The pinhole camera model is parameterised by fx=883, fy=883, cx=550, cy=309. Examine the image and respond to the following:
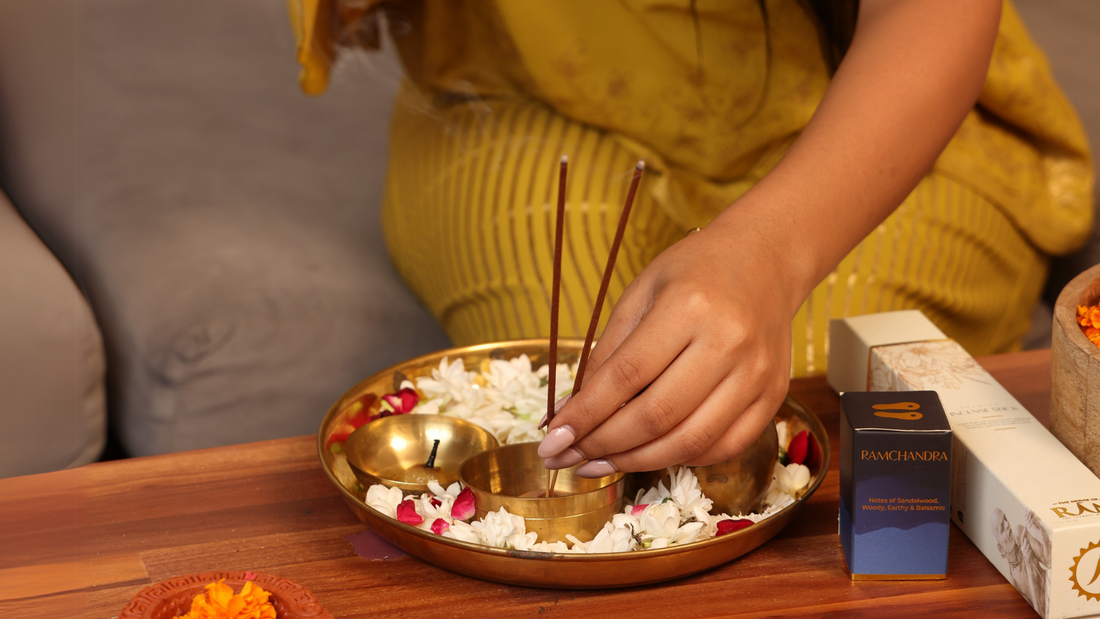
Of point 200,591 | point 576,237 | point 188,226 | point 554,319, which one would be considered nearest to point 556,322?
point 554,319

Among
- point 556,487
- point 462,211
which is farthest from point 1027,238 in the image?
point 556,487

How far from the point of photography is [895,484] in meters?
0.44

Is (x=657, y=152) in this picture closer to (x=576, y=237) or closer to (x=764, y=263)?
(x=576, y=237)

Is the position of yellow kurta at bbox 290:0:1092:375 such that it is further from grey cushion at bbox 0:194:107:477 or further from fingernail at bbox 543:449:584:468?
fingernail at bbox 543:449:584:468

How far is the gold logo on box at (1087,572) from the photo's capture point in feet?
1.36

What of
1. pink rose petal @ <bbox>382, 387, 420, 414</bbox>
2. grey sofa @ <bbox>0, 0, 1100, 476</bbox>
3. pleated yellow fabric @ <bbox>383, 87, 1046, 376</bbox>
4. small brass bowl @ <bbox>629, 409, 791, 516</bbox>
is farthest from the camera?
A: pleated yellow fabric @ <bbox>383, 87, 1046, 376</bbox>

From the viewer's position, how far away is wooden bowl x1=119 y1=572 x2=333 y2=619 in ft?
1.26

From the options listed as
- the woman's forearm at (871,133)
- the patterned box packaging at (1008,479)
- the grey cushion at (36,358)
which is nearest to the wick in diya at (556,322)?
the woman's forearm at (871,133)

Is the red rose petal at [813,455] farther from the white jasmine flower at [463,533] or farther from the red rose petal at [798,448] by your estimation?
the white jasmine flower at [463,533]

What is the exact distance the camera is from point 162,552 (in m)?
0.50

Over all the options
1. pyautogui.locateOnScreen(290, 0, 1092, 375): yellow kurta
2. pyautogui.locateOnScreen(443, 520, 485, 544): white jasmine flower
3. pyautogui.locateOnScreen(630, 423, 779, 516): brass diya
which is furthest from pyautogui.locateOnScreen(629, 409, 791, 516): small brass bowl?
pyautogui.locateOnScreen(290, 0, 1092, 375): yellow kurta

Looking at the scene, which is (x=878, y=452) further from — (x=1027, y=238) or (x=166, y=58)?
(x=166, y=58)

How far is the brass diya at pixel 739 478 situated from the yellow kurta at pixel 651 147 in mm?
367

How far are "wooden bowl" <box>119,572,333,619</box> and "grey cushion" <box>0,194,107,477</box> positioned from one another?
23cm
